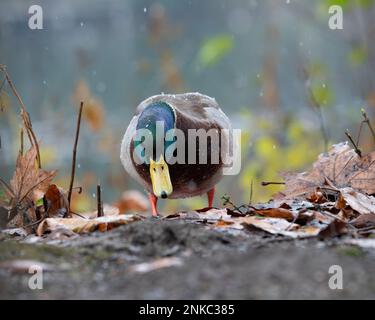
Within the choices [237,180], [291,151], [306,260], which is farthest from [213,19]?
[306,260]

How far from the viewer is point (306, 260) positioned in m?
2.17

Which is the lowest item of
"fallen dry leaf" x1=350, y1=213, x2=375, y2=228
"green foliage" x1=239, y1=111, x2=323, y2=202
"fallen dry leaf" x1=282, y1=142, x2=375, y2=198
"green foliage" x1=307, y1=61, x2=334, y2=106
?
"green foliage" x1=239, y1=111, x2=323, y2=202

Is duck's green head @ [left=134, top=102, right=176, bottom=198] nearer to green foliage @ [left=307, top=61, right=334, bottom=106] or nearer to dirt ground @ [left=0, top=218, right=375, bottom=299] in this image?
dirt ground @ [left=0, top=218, right=375, bottom=299]

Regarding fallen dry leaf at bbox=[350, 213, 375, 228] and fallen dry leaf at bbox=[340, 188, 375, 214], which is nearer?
fallen dry leaf at bbox=[350, 213, 375, 228]

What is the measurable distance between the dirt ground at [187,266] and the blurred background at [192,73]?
246cm

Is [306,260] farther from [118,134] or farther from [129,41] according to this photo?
[129,41]

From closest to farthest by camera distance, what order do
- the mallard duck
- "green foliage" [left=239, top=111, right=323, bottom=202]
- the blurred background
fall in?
the mallard duck → "green foliage" [left=239, top=111, right=323, bottom=202] → the blurred background

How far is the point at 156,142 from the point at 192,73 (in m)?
8.58

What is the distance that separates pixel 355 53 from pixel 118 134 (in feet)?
11.8

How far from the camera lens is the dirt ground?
1973mm

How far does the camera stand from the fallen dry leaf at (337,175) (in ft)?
11.9

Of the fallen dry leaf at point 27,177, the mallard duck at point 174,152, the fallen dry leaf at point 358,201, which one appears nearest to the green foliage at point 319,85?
the mallard duck at point 174,152

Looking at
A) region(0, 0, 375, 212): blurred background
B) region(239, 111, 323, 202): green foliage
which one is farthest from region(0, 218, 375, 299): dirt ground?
region(239, 111, 323, 202): green foliage
